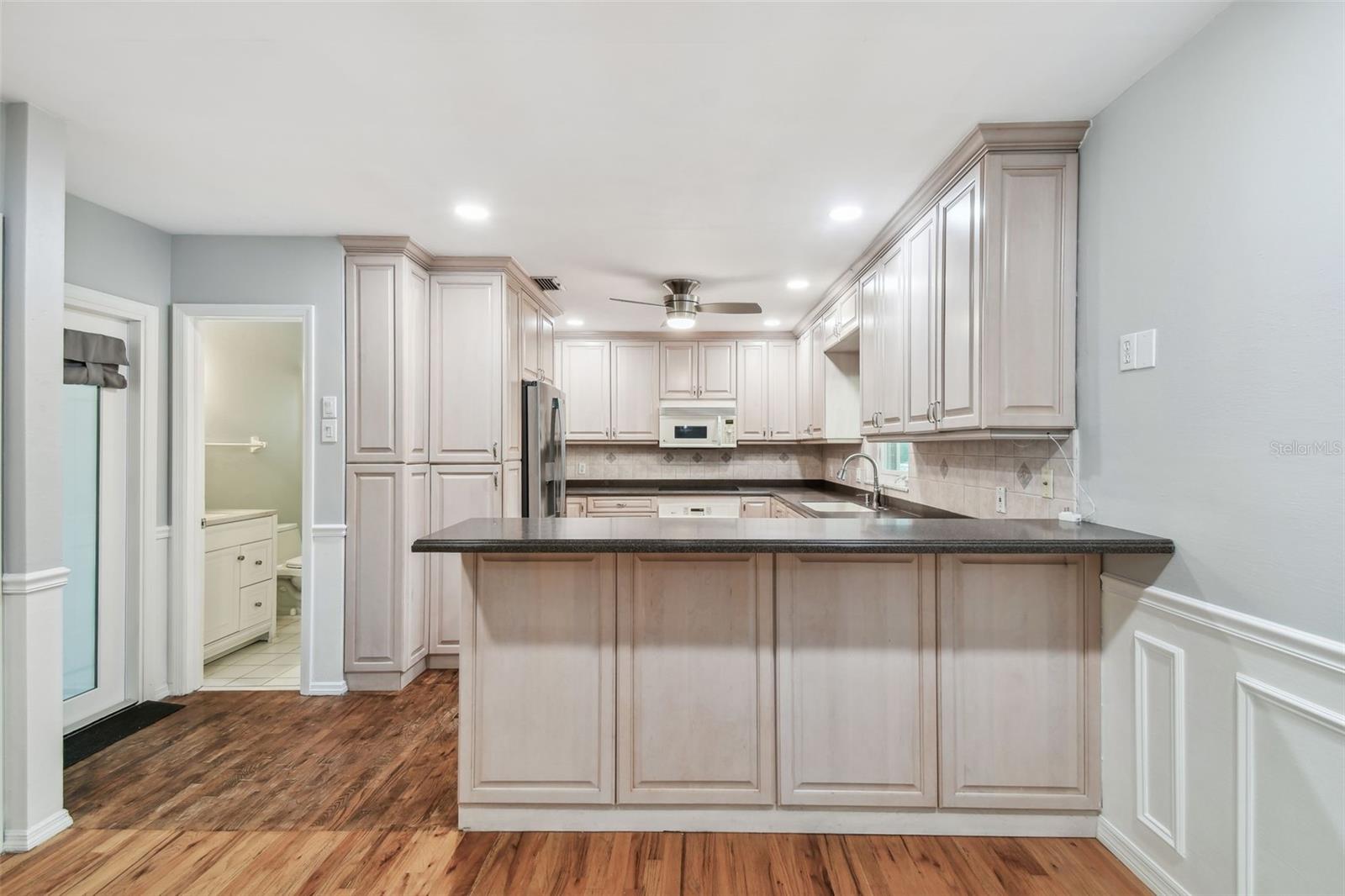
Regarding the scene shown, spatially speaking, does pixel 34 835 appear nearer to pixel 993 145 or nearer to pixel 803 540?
pixel 803 540

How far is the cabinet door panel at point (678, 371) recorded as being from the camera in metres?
5.66

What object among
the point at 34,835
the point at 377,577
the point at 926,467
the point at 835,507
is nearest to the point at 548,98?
the point at 377,577

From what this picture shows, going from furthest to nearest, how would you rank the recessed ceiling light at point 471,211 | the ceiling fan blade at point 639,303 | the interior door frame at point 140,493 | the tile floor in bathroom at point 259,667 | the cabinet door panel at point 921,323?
1. the ceiling fan blade at point 639,303
2. the tile floor in bathroom at point 259,667
3. the interior door frame at point 140,493
4. the recessed ceiling light at point 471,211
5. the cabinet door panel at point 921,323

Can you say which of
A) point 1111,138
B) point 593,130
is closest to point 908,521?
point 1111,138

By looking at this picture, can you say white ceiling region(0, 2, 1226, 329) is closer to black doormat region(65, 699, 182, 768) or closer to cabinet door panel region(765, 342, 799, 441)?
black doormat region(65, 699, 182, 768)

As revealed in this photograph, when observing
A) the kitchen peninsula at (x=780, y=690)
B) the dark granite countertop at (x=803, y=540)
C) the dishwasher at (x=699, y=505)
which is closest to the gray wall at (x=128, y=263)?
the dark granite countertop at (x=803, y=540)

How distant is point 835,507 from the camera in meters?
4.10

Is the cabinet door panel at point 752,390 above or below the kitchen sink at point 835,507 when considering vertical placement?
above

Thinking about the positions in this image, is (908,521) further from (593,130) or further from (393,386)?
(393,386)

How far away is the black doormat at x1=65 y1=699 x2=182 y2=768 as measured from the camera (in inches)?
101

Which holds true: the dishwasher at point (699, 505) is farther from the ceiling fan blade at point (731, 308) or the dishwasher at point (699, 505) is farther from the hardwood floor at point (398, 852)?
the hardwood floor at point (398, 852)

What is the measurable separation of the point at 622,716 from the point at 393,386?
2251 millimetres

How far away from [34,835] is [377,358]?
2242 millimetres

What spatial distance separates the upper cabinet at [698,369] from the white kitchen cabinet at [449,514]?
2.47 m
